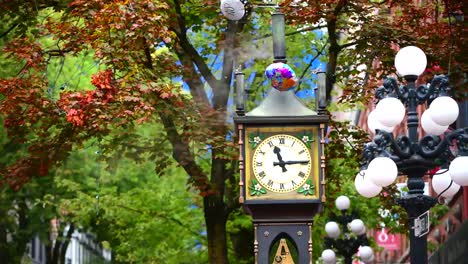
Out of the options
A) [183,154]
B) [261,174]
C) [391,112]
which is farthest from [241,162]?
[183,154]

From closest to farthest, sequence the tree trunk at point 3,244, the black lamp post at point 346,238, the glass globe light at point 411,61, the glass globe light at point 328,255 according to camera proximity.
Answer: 1. the glass globe light at point 411,61
2. the glass globe light at point 328,255
3. the black lamp post at point 346,238
4. the tree trunk at point 3,244

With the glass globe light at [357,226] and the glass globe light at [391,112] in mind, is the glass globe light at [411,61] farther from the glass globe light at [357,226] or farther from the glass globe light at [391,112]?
the glass globe light at [357,226]

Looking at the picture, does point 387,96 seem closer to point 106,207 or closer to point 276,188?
point 276,188

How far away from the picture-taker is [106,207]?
2958 centimetres

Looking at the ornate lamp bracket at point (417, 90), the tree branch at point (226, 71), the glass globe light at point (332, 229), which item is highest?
the tree branch at point (226, 71)

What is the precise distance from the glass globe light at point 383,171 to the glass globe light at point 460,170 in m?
0.63

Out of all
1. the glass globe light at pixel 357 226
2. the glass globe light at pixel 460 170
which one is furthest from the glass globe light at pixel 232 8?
the glass globe light at pixel 357 226

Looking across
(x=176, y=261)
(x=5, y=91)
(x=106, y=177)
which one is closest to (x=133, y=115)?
(x=5, y=91)

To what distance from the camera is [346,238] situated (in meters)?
23.5

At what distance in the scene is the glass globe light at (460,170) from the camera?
40.9 ft

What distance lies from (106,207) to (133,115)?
1177 cm

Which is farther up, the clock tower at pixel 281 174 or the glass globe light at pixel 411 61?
the glass globe light at pixel 411 61

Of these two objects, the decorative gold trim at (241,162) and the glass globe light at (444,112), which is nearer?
the glass globe light at (444,112)

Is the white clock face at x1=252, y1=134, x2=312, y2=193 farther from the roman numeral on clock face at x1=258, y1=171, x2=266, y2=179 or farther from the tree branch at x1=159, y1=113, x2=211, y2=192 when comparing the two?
the tree branch at x1=159, y1=113, x2=211, y2=192
